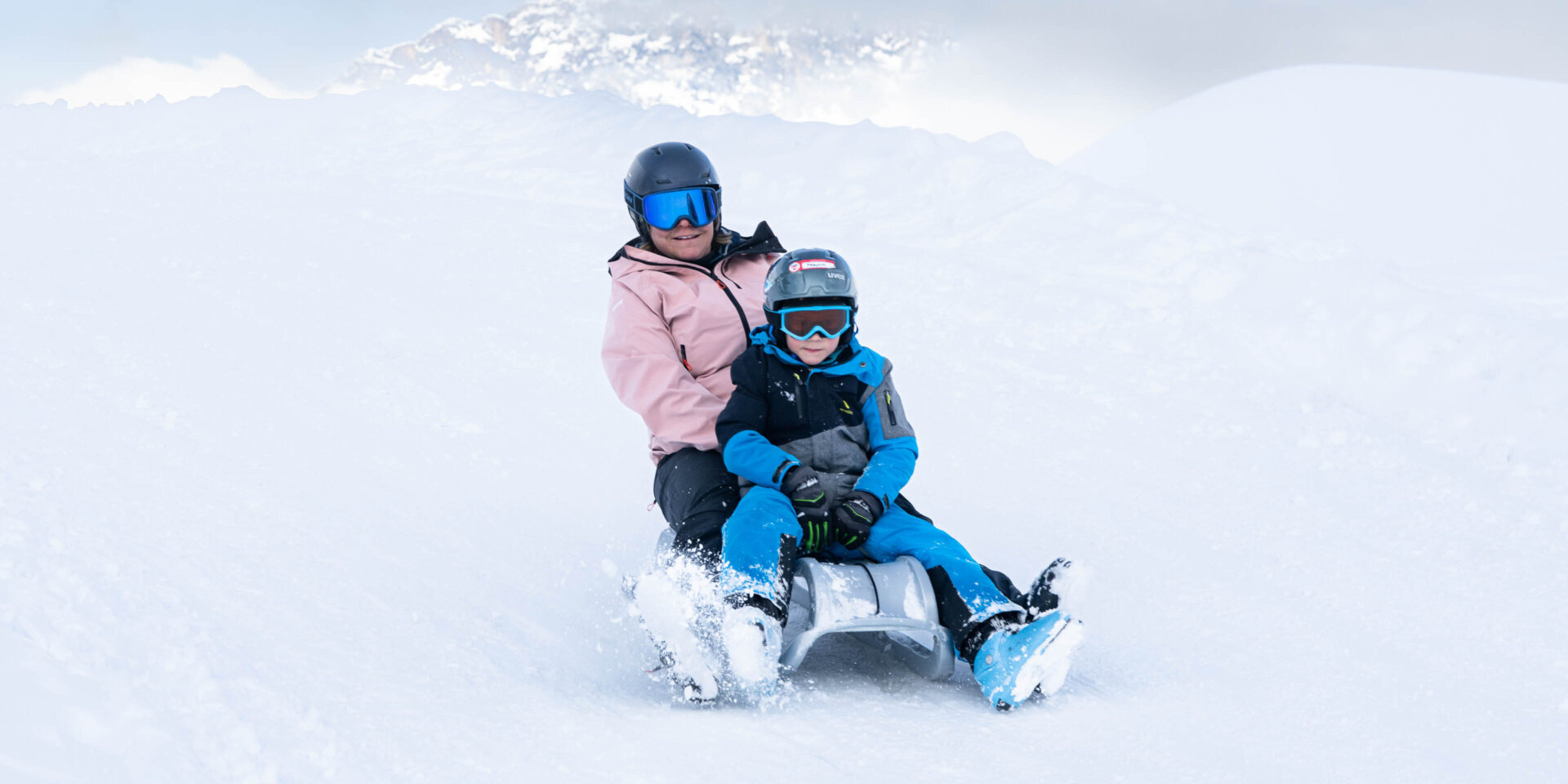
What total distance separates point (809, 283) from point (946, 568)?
2.77 ft

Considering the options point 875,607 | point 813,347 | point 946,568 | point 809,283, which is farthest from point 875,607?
point 809,283

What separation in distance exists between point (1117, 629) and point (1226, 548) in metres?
0.83

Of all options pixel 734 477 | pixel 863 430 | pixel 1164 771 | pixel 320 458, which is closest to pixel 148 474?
pixel 320 458

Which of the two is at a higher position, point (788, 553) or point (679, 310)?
point (679, 310)

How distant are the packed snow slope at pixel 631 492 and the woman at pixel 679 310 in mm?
579

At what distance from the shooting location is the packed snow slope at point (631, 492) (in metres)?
2.19

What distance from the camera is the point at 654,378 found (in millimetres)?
3250

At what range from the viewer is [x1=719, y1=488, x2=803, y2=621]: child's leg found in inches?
101

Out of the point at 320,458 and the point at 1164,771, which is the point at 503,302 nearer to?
the point at 320,458

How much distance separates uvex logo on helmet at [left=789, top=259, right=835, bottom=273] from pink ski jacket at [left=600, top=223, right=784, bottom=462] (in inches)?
18.2

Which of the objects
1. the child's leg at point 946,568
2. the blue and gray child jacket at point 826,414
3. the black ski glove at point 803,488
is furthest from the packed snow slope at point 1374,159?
Answer: the black ski glove at point 803,488

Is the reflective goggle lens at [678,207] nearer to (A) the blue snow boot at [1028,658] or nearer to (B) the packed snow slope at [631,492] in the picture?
(B) the packed snow slope at [631,492]

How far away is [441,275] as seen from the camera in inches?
268

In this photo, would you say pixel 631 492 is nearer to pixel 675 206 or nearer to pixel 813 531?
pixel 675 206
